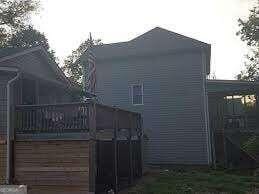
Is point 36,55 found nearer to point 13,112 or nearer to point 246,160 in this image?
point 13,112

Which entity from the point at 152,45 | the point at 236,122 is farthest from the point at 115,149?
the point at 236,122

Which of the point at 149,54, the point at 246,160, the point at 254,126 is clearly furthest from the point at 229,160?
the point at 149,54

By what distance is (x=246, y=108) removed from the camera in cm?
2867

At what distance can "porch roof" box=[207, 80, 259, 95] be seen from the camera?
1040 inches

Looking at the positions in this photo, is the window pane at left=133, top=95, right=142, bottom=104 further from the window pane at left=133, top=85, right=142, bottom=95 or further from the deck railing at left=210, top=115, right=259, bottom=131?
the deck railing at left=210, top=115, right=259, bottom=131

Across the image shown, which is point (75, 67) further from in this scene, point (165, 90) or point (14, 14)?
point (165, 90)

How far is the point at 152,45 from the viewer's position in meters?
25.7

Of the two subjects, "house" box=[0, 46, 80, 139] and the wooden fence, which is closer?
the wooden fence

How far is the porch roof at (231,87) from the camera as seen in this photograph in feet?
86.7

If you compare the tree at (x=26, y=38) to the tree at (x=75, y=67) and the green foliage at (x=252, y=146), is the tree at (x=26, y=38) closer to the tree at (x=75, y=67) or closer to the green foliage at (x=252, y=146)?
the tree at (x=75, y=67)

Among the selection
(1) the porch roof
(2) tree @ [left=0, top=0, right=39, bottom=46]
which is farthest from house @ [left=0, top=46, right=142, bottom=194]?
(2) tree @ [left=0, top=0, right=39, bottom=46]

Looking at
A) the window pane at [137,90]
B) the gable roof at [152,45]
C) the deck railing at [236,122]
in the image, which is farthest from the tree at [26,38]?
the deck railing at [236,122]

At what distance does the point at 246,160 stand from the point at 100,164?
44.5 ft

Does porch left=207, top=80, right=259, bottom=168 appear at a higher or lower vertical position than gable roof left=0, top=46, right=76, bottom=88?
lower
